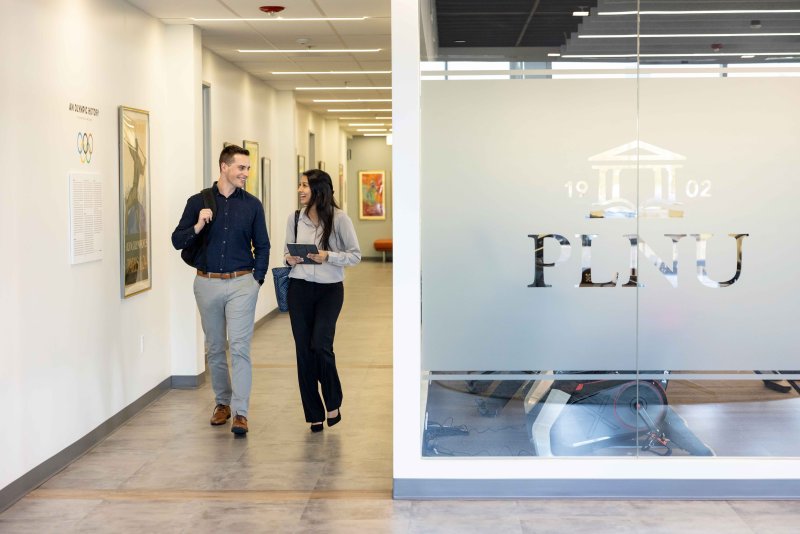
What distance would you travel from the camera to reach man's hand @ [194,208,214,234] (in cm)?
658

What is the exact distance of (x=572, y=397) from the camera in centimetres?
533

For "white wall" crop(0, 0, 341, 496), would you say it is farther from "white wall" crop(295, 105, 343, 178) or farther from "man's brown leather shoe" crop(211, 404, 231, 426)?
"white wall" crop(295, 105, 343, 178)

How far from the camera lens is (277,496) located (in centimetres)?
549

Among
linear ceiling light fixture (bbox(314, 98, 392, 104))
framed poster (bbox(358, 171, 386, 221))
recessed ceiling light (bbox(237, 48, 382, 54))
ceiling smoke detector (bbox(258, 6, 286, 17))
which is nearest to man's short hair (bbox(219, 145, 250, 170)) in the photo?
ceiling smoke detector (bbox(258, 6, 286, 17))

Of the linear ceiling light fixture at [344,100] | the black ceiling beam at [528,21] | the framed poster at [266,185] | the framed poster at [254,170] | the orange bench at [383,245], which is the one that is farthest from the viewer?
the orange bench at [383,245]

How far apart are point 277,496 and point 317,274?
61.6 inches

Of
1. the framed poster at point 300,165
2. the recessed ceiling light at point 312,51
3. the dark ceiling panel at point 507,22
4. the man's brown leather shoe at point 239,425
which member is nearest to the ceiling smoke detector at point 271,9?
the recessed ceiling light at point 312,51

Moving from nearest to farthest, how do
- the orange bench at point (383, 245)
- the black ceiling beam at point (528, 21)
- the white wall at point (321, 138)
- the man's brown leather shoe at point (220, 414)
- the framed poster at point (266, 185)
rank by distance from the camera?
the black ceiling beam at point (528, 21) → the man's brown leather shoe at point (220, 414) → the framed poster at point (266, 185) → the white wall at point (321, 138) → the orange bench at point (383, 245)

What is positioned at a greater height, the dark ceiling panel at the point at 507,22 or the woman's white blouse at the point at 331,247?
the dark ceiling panel at the point at 507,22

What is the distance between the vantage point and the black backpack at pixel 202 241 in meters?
6.71

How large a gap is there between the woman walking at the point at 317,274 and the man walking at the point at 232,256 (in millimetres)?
299

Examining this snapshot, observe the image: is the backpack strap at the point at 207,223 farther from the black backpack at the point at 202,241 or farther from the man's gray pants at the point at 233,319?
the man's gray pants at the point at 233,319

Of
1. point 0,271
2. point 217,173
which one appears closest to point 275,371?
point 217,173

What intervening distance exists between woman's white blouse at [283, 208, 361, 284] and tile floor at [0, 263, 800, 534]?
1.09m
